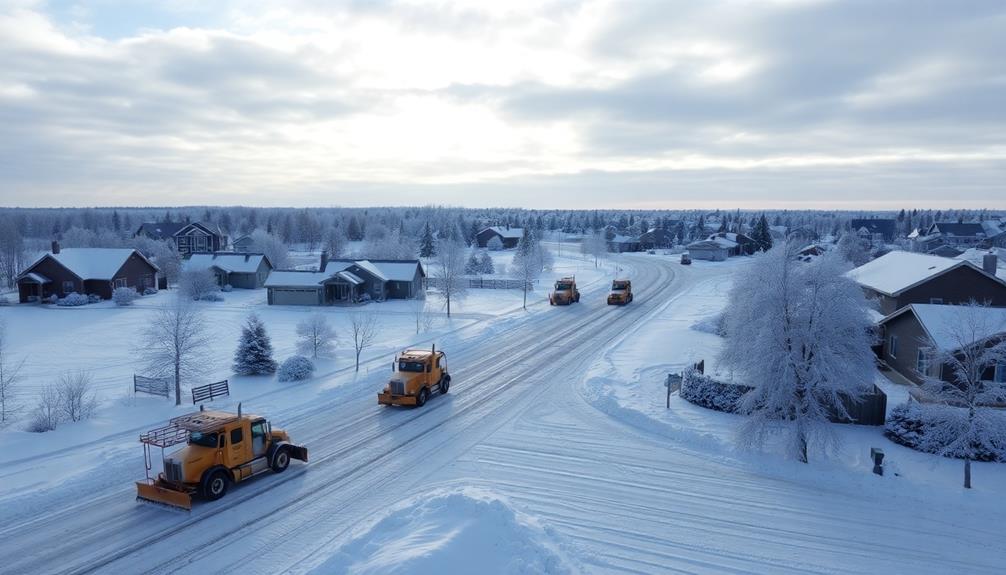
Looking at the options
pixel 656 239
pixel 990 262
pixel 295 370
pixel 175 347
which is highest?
pixel 656 239

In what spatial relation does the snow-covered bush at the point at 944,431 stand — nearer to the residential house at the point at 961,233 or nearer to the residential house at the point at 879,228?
the residential house at the point at 961,233

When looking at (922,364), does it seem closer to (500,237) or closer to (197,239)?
(197,239)

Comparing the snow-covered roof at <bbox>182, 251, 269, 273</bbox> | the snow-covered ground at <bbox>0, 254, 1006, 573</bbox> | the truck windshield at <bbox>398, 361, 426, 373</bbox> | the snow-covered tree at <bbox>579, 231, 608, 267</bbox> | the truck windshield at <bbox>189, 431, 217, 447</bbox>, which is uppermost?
the snow-covered tree at <bbox>579, 231, 608, 267</bbox>

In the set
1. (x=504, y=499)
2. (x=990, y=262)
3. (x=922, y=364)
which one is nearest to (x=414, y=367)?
(x=504, y=499)

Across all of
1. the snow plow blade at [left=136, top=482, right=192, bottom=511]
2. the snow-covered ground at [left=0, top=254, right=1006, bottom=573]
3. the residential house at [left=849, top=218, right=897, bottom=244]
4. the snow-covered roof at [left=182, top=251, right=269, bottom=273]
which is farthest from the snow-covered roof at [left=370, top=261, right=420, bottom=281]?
the residential house at [left=849, top=218, right=897, bottom=244]

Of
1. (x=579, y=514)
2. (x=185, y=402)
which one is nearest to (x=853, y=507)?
(x=579, y=514)

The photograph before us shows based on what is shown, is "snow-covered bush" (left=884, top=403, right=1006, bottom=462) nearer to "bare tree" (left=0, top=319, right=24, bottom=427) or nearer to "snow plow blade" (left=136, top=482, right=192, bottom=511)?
"snow plow blade" (left=136, top=482, right=192, bottom=511)

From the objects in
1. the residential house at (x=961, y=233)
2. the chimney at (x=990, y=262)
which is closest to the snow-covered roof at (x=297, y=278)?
the chimney at (x=990, y=262)
